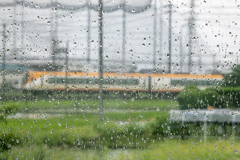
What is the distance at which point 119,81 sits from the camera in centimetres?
252

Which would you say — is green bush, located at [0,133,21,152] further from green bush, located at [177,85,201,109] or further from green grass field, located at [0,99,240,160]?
green bush, located at [177,85,201,109]

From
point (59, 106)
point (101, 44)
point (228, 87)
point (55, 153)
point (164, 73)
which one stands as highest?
point (101, 44)

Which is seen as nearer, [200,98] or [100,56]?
[200,98]

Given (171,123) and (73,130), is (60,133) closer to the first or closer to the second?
(73,130)

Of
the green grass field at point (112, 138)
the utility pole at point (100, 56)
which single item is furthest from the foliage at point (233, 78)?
the utility pole at point (100, 56)

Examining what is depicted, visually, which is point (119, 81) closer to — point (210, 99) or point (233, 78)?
point (210, 99)

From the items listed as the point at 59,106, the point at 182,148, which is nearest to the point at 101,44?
the point at 59,106

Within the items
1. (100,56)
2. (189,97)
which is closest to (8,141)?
(100,56)

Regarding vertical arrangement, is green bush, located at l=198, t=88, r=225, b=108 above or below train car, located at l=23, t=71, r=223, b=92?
below

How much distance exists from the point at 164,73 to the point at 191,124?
65cm

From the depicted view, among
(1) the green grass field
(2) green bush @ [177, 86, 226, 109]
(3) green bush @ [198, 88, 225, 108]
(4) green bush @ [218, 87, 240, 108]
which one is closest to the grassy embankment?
(1) the green grass field

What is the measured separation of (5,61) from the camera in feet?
9.45

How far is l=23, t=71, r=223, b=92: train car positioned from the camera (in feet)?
7.92

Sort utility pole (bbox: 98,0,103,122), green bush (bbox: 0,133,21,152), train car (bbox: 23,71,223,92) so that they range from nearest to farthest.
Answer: train car (bbox: 23,71,223,92), utility pole (bbox: 98,0,103,122), green bush (bbox: 0,133,21,152)
